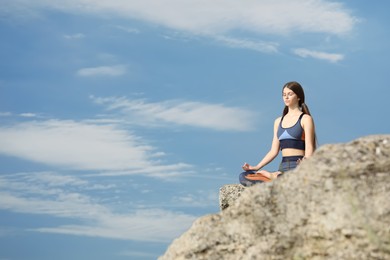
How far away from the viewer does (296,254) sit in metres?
5.52

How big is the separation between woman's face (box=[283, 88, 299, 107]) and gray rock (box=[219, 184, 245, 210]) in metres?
3.24

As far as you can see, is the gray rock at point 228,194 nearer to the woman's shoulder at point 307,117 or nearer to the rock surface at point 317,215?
the woman's shoulder at point 307,117

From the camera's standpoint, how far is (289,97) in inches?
426

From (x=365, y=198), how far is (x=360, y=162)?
313mm

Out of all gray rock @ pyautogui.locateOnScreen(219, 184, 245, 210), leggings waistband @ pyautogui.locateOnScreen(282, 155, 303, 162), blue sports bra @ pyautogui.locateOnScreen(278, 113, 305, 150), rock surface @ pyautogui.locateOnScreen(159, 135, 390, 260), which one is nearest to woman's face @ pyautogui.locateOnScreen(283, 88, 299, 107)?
blue sports bra @ pyautogui.locateOnScreen(278, 113, 305, 150)

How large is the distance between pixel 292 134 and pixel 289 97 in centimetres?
62

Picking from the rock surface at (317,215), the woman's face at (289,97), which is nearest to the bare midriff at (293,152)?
the woman's face at (289,97)

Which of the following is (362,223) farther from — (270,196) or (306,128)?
(306,128)

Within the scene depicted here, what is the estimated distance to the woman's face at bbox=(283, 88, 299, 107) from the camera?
35.5 ft

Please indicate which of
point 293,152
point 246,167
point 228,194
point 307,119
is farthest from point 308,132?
point 228,194

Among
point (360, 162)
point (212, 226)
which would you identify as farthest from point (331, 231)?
point (212, 226)

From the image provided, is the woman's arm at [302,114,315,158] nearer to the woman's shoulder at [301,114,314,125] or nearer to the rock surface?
the woman's shoulder at [301,114,314,125]

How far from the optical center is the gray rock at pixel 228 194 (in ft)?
44.4

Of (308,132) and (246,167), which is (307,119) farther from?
(246,167)
